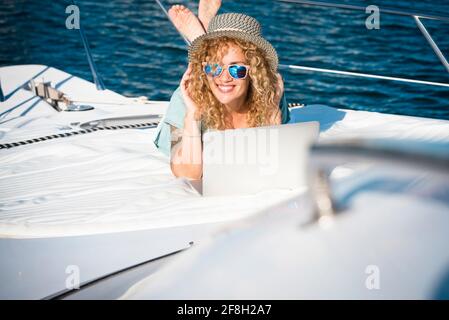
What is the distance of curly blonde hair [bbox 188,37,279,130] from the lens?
2322 millimetres

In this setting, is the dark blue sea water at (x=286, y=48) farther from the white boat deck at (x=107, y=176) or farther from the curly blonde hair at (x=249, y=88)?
the curly blonde hair at (x=249, y=88)

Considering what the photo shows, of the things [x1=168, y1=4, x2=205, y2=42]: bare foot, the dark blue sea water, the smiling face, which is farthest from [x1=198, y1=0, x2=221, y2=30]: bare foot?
the dark blue sea water

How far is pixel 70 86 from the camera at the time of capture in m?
4.14

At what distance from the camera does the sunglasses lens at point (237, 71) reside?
2293 mm

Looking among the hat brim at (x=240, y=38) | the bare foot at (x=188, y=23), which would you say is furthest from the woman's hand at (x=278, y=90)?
the bare foot at (x=188, y=23)

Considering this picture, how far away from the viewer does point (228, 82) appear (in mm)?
2322

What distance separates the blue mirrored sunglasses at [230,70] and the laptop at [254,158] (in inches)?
15.3

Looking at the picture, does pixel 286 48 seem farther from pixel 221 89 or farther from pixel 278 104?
pixel 221 89

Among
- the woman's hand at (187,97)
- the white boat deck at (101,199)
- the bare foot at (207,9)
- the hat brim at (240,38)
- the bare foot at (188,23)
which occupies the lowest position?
the white boat deck at (101,199)

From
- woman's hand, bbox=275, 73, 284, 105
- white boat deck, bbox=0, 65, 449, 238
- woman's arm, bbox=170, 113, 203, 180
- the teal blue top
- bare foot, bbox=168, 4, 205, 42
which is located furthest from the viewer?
bare foot, bbox=168, 4, 205, 42

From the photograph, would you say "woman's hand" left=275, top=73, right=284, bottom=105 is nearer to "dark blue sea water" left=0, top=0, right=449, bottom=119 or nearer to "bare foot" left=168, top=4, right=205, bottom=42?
"bare foot" left=168, top=4, right=205, bottom=42

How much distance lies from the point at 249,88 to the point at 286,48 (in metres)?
7.85

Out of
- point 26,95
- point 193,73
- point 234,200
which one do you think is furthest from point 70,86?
point 234,200
